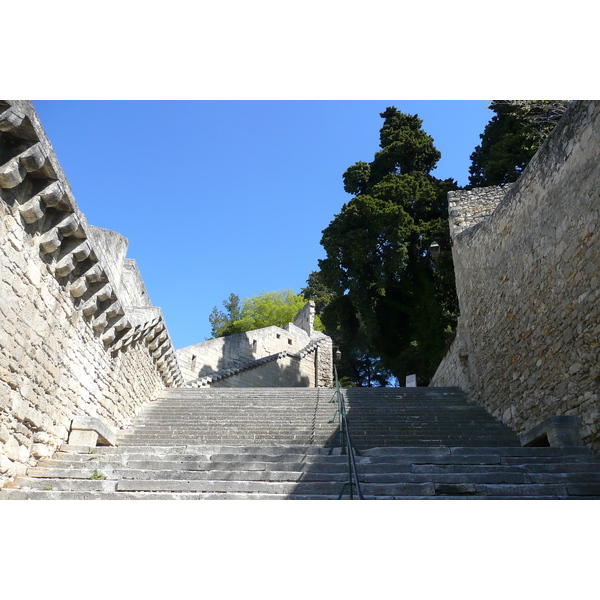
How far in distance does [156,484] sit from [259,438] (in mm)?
2219

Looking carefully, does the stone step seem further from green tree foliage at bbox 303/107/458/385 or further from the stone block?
green tree foliage at bbox 303/107/458/385

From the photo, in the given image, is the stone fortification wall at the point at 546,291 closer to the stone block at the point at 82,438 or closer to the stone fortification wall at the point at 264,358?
the stone block at the point at 82,438

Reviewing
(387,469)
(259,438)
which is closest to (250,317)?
(259,438)

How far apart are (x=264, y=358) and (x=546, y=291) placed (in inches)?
558

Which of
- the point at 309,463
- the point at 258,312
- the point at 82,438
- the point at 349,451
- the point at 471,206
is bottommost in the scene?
the point at 349,451

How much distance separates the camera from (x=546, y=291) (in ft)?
20.7

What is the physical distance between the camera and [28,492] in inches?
172

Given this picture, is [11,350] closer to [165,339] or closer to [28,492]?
[28,492]

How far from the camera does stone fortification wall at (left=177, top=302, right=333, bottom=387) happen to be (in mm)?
17641

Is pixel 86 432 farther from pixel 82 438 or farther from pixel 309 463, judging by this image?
pixel 309 463

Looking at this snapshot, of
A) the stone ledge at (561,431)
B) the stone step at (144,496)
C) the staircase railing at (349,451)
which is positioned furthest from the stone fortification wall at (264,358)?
the stone ledge at (561,431)

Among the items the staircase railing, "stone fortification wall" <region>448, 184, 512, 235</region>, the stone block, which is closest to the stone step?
the staircase railing

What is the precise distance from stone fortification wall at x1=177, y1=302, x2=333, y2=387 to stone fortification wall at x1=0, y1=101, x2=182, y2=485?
9.52 m

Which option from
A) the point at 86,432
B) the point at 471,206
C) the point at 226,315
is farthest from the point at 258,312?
the point at 86,432
